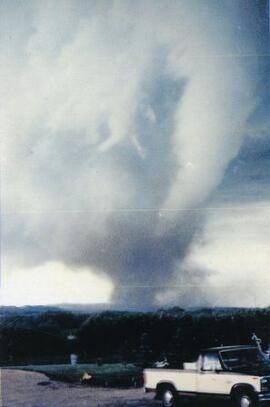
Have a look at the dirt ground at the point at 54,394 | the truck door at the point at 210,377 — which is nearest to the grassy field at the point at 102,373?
the dirt ground at the point at 54,394

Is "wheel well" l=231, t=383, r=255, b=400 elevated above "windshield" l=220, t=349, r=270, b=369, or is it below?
below

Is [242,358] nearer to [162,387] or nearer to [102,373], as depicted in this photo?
[162,387]

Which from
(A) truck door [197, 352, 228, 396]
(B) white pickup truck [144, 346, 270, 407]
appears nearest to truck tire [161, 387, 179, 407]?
(B) white pickup truck [144, 346, 270, 407]

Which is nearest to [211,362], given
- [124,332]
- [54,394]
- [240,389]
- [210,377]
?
[210,377]

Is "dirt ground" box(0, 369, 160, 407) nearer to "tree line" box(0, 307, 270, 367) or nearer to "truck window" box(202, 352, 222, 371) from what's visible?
"tree line" box(0, 307, 270, 367)

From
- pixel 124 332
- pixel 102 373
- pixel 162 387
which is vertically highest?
pixel 124 332

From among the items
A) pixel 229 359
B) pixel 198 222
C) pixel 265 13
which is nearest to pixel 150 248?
pixel 198 222
